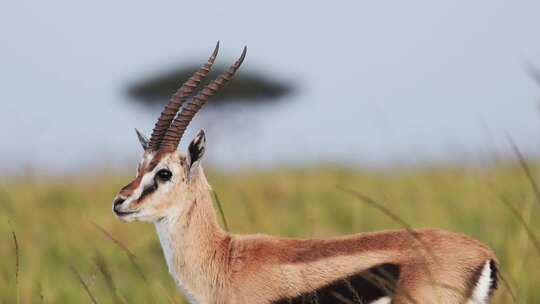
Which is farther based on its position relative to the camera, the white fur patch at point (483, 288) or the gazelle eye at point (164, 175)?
the gazelle eye at point (164, 175)

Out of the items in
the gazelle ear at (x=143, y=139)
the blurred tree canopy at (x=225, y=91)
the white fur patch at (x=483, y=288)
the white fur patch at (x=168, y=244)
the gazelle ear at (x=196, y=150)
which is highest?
the white fur patch at (x=483, y=288)

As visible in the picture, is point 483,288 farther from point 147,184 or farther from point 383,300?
point 147,184

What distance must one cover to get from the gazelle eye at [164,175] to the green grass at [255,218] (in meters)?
1.31

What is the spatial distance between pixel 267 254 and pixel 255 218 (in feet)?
7.93

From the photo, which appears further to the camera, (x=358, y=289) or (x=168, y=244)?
(x=168, y=244)

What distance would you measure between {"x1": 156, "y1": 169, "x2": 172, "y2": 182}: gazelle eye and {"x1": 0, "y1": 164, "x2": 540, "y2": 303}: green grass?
1305 millimetres

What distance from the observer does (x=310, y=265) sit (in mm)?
3916

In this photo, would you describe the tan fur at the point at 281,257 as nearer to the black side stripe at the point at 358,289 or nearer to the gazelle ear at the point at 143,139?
the black side stripe at the point at 358,289

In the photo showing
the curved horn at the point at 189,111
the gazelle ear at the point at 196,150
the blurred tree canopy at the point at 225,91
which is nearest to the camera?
the curved horn at the point at 189,111

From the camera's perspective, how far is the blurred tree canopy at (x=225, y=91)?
3075 cm

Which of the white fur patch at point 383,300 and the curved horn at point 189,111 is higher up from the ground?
the curved horn at point 189,111

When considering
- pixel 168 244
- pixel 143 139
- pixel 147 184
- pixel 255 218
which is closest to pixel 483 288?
pixel 168 244

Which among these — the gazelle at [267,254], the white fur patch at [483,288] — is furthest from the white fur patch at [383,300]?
the white fur patch at [483,288]

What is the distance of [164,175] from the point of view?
437 centimetres
